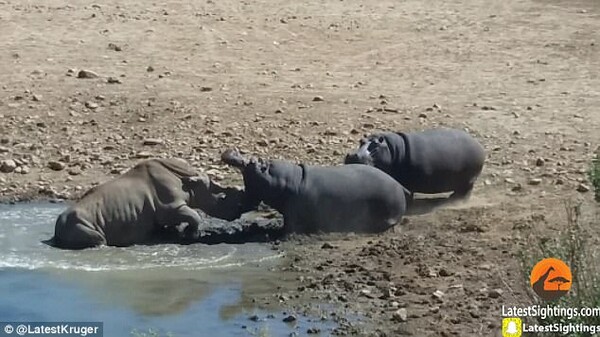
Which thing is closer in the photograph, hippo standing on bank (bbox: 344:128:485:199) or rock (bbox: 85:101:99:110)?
hippo standing on bank (bbox: 344:128:485:199)

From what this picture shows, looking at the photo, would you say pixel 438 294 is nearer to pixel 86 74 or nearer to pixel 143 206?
pixel 143 206

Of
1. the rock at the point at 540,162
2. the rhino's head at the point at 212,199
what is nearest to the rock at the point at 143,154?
the rhino's head at the point at 212,199

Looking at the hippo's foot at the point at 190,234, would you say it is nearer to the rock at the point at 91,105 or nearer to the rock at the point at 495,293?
the rock at the point at 495,293

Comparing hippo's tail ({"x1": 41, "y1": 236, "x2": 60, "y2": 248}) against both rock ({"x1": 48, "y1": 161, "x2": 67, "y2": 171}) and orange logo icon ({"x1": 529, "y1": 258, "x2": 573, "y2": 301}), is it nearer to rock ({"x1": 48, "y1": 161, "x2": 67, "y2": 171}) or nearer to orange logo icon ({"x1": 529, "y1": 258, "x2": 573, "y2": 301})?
rock ({"x1": 48, "y1": 161, "x2": 67, "y2": 171})

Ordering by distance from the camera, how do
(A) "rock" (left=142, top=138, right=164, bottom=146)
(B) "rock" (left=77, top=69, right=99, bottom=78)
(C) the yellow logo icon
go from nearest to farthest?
(C) the yellow logo icon → (A) "rock" (left=142, top=138, right=164, bottom=146) → (B) "rock" (left=77, top=69, right=99, bottom=78)

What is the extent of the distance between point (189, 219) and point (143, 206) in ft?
1.25

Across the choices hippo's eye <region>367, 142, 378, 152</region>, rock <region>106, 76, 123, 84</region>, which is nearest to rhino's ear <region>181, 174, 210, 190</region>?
hippo's eye <region>367, 142, 378, 152</region>

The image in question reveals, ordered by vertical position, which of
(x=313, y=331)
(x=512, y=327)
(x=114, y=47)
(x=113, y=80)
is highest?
(x=114, y=47)

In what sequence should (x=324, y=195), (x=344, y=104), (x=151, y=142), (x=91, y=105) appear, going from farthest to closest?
1. (x=344, y=104)
2. (x=91, y=105)
3. (x=151, y=142)
4. (x=324, y=195)

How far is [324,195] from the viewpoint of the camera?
1141cm

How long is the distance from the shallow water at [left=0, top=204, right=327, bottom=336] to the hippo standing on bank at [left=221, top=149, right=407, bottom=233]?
427mm

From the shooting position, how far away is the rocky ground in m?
10.7

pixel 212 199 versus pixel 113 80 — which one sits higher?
pixel 113 80

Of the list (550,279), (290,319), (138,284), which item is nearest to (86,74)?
(138,284)
